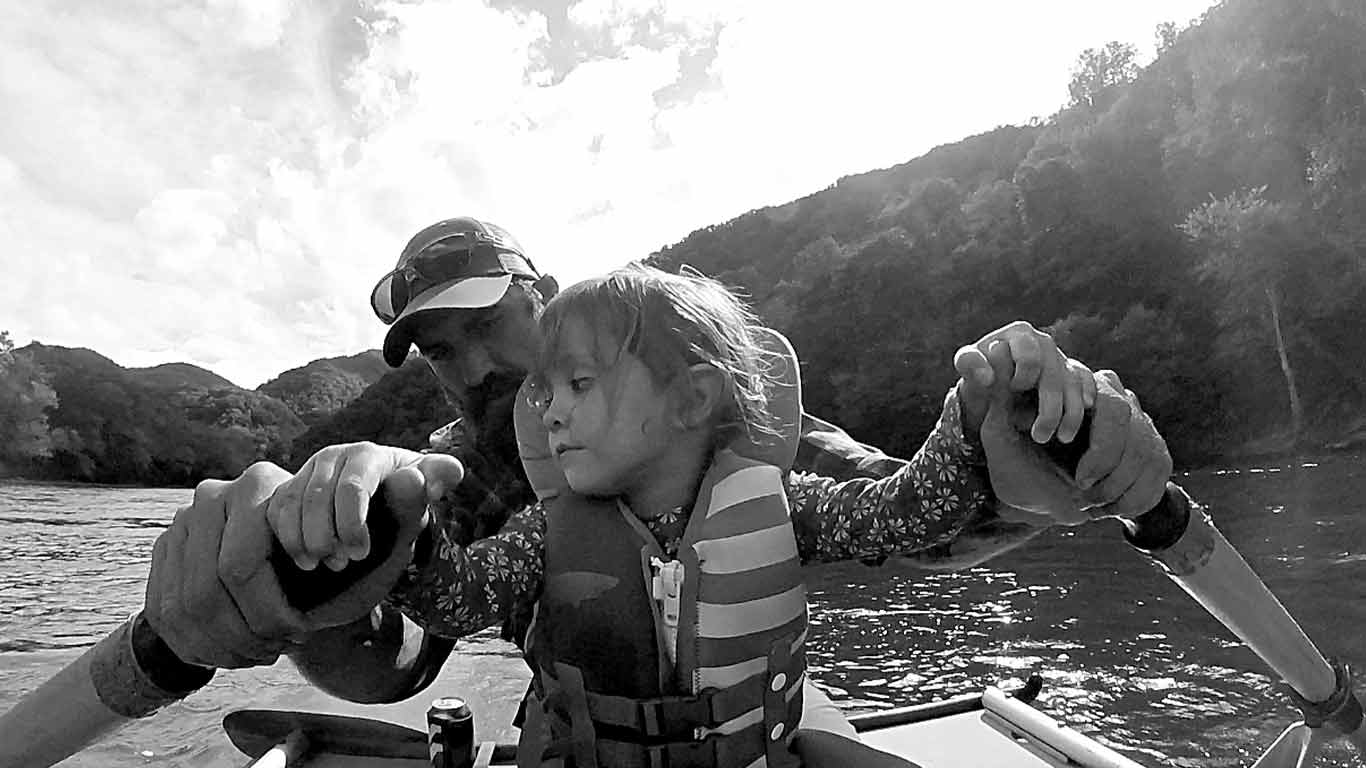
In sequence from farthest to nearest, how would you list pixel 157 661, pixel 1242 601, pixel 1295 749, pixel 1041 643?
pixel 1041 643 → pixel 1295 749 → pixel 1242 601 → pixel 157 661

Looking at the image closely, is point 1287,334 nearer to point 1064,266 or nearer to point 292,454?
point 1064,266

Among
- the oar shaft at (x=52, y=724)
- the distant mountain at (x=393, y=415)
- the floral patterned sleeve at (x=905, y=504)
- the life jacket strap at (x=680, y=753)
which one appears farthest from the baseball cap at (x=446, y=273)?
the distant mountain at (x=393, y=415)

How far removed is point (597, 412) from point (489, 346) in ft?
3.79

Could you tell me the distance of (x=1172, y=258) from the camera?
2478cm

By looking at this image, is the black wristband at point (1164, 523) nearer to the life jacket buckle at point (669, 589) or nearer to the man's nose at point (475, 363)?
the life jacket buckle at point (669, 589)

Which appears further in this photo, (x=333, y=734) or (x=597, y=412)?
(x=333, y=734)

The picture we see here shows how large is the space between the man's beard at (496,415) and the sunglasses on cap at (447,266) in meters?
0.31

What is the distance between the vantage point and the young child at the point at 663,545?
165 cm

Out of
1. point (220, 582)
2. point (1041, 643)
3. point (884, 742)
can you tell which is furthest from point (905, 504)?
point (1041, 643)

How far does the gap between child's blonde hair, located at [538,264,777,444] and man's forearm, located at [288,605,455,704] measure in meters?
0.53

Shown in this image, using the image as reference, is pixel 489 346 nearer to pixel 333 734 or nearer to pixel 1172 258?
pixel 333 734

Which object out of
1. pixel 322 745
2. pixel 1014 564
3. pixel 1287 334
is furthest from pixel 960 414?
pixel 1287 334

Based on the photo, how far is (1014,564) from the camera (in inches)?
384

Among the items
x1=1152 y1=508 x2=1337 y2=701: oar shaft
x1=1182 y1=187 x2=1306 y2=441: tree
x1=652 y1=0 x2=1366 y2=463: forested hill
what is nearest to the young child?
x1=1152 y1=508 x2=1337 y2=701: oar shaft
